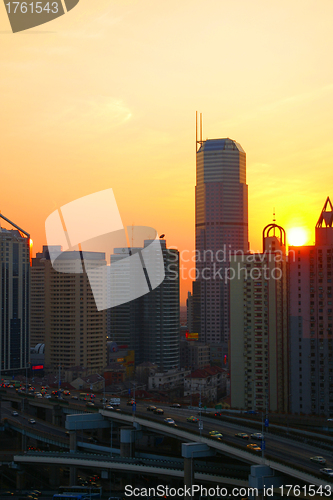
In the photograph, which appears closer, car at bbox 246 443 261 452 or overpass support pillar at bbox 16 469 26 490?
car at bbox 246 443 261 452

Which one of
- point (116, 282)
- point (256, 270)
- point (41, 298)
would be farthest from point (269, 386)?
point (41, 298)

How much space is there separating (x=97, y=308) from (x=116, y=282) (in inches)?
355

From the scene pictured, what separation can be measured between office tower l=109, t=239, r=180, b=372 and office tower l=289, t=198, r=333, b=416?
34083 mm

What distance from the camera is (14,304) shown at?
8462 cm

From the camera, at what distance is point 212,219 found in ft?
493

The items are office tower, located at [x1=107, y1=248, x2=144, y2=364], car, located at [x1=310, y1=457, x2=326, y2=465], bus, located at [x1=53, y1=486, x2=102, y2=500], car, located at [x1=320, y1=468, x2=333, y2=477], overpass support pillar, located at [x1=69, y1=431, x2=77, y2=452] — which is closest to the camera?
car, located at [x1=320, y1=468, x2=333, y2=477]

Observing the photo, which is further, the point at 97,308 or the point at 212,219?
the point at 212,219

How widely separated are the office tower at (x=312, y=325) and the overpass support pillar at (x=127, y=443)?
2044 centimetres

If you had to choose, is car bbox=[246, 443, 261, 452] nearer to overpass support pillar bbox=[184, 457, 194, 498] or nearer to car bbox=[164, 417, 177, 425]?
overpass support pillar bbox=[184, 457, 194, 498]

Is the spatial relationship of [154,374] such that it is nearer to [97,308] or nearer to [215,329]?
[97,308]

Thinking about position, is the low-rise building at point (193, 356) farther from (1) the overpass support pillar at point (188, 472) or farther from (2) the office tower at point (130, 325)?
(1) the overpass support pillar at point (188, 472)

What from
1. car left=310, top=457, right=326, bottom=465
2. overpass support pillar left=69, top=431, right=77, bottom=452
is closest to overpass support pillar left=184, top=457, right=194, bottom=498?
car left=310, top=457, right=326, bottom=465

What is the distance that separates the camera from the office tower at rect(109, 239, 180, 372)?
83625mm

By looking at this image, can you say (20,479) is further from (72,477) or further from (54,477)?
(72,477)
